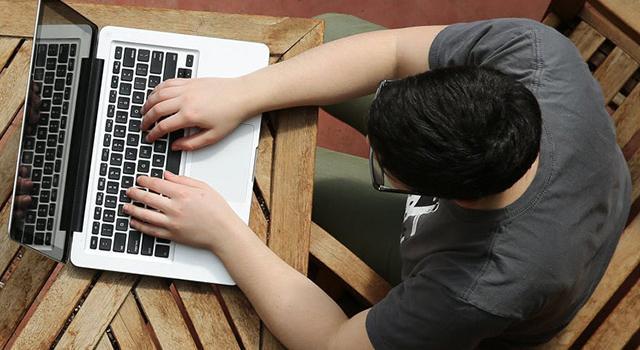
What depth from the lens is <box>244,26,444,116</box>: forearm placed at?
3.25 feet

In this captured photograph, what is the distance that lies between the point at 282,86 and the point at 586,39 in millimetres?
551

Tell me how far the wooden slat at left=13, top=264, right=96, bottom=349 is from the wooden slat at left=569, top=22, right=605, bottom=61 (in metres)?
0.84

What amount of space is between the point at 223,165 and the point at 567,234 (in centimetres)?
45

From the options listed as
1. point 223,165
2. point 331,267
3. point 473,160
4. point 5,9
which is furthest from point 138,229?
point 473,160

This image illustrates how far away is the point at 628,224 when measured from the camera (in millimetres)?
1155

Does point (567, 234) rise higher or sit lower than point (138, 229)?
higher

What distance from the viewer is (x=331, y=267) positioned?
0.99 m

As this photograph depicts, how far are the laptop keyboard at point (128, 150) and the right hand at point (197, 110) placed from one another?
2 centimetres

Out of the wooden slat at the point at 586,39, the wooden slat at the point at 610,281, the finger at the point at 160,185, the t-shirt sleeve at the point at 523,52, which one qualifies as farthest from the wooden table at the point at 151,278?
the wooden slat at the point at 586,39

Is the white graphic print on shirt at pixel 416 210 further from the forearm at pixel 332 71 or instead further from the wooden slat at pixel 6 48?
the wooden slat at pixel 6 48

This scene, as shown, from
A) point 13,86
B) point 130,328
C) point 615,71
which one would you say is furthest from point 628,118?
point 13,86

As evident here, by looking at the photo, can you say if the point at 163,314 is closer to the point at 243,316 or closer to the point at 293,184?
the point at 243,316

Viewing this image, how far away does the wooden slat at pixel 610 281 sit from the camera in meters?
0.98

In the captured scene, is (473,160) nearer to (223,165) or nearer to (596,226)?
(596,226)
